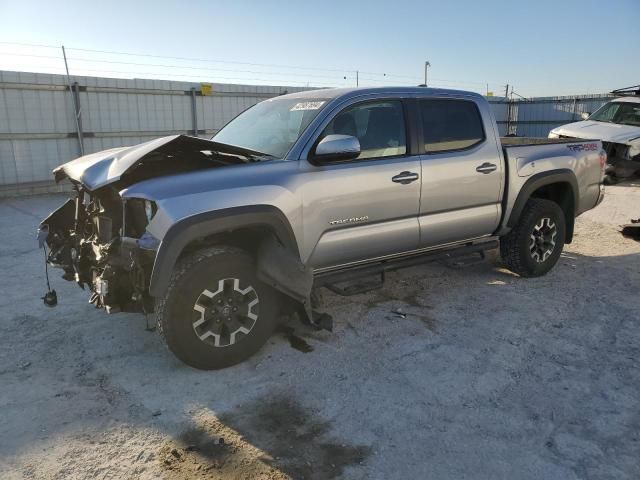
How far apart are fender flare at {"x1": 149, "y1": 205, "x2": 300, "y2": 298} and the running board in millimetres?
488

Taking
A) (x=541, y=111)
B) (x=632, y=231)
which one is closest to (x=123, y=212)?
(x=632, y=231)

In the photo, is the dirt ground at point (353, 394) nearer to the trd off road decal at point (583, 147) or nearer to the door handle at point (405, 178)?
the door handle at point (405, 178)

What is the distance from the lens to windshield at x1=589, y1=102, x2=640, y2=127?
12.5 metres

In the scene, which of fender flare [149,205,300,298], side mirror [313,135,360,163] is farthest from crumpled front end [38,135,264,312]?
side mirror [313,135,360,163]

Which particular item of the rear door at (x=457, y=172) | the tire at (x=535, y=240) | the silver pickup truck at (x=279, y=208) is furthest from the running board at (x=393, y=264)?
the tire at (x=535, y=240)

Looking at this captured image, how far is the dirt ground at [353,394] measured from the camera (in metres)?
2.74

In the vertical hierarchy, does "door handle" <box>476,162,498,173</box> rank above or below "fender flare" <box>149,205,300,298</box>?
above

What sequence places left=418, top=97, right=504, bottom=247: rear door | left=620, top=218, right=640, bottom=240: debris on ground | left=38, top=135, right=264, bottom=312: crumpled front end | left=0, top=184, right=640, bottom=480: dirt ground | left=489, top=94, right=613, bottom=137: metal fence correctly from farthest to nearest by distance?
left=489, top=94, right=613, bottom=137: metal fence, left=620, top=218, right=640, bottom=240: debris on ground, left=418, top=97, right=504, bottom=247: rear door, left=38, top=135, right=264, bottom=312: crumpled front end, left=0, top=184, right=640, bottom=480: dirt ground

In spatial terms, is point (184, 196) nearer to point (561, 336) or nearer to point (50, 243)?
point (50, 243)

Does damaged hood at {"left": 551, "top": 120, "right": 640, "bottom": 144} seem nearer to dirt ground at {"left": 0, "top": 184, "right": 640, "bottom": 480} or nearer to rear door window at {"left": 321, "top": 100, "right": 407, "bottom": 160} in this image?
dirt ground at {"left": 0, "top": 184, "right": 640, "bottom": 480}

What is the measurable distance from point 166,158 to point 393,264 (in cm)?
206

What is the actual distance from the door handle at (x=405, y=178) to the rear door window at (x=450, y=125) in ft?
1.09

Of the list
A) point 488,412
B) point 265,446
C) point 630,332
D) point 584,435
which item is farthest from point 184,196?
point 630,332

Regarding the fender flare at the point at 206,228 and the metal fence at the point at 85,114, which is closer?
the fender flare at the point at 206,228
